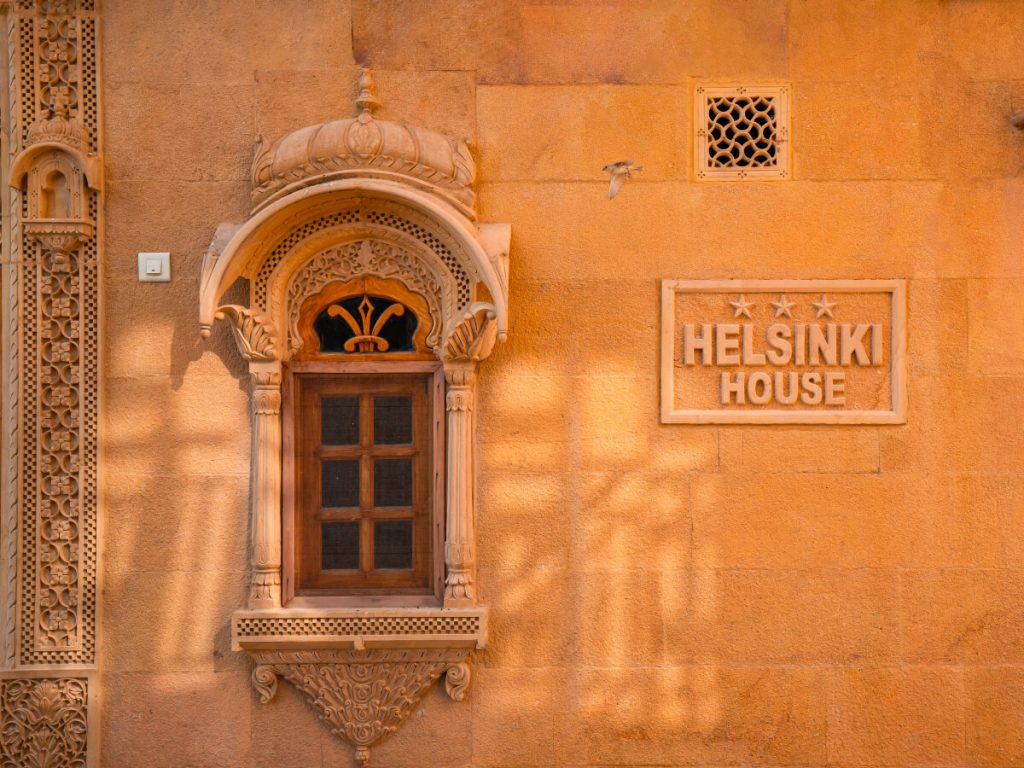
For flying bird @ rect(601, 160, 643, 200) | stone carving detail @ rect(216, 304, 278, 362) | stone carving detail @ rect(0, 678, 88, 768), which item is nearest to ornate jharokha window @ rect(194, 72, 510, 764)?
stone carving detail @ rect(216, 304, 278, 362)

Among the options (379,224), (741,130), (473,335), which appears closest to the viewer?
(473,335)

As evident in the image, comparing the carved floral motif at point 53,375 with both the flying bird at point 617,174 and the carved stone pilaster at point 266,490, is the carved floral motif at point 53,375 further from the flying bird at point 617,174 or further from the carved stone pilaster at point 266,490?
the flying bird at point 617,174

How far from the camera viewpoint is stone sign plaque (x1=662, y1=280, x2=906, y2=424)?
4395 mm

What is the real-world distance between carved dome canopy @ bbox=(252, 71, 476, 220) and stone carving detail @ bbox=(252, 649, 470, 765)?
2.11 metres

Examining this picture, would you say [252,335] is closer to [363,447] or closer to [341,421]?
[341,421]

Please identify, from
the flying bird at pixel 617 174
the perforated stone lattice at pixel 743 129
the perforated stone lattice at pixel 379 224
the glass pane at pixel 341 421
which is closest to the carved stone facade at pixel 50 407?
the perforated stone lattice at pixel 379 224

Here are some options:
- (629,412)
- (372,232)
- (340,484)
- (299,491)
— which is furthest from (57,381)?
(629,412)

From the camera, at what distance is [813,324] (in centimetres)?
441

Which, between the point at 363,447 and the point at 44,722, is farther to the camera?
the point at 363,447

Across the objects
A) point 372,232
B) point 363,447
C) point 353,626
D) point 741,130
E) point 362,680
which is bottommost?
point 362,680

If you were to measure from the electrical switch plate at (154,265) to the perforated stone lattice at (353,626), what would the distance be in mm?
1688

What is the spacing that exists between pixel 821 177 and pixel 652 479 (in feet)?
5.47

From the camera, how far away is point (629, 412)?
4.43 meters

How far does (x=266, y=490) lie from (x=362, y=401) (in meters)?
0.62
